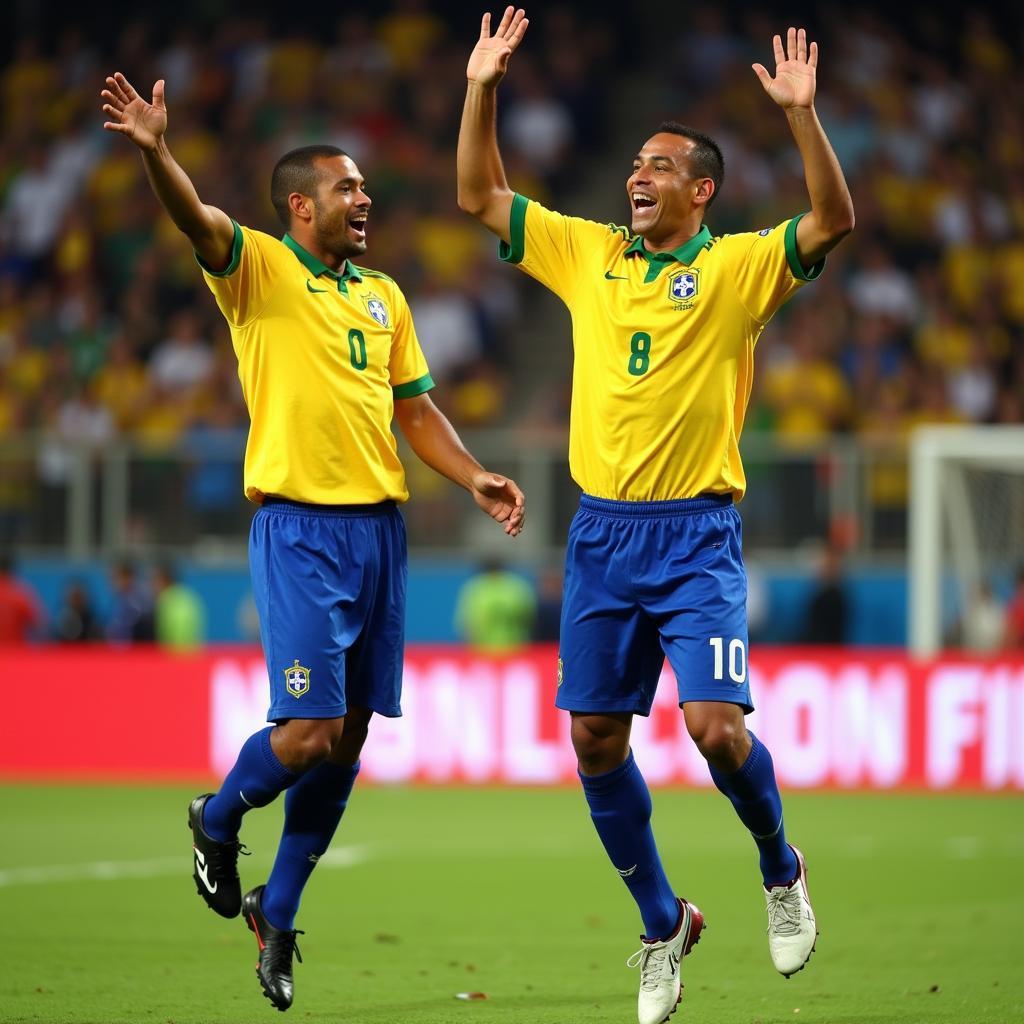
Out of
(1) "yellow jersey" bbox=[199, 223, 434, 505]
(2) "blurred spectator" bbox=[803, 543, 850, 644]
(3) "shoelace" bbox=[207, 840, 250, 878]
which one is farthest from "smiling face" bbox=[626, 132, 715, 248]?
(2) "blurred spectator" bbox=[803, 543, 850, 644]

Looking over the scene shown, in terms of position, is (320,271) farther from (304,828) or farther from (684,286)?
(304,828)

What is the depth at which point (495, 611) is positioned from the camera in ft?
49.8

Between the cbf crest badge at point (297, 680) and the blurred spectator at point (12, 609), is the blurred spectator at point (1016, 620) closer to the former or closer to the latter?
the blurred spectator at point (12, 609)

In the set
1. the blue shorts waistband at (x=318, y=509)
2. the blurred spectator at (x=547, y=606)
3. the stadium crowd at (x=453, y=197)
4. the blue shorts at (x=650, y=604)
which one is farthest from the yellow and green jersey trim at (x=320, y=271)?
the stadium crowd at (x=453, y=197)

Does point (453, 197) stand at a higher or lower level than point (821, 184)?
higher

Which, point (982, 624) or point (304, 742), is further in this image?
point (982, 624)

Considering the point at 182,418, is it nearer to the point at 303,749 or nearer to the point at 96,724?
the point at 96,724

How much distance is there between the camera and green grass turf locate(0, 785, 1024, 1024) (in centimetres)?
619

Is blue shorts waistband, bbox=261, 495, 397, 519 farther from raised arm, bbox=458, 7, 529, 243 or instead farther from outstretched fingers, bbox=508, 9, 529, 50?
outstretched fingers, bbox=508, 9, 529, 50

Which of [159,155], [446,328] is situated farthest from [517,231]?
[446,328]

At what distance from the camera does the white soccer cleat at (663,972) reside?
5688 millimetres

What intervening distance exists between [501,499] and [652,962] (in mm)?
1528

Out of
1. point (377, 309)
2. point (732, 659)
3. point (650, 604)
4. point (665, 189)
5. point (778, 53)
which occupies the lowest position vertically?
point (732, 659)

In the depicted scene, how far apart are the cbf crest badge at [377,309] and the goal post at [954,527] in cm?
830
